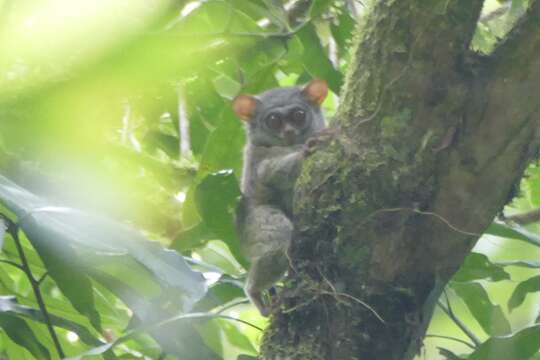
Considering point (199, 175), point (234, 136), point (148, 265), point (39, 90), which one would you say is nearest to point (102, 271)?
point (148, 265)

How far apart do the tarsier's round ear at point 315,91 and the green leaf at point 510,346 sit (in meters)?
2.03

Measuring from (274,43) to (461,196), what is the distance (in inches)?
71.5

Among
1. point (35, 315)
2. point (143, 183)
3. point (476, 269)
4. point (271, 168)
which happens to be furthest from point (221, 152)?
point (35, 315)

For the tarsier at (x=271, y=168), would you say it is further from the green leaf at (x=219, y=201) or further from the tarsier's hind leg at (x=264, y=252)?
the green leaf at (x=219, y=201)

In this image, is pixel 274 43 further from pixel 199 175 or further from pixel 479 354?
pixel 479 354

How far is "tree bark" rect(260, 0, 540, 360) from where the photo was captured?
10.1ft

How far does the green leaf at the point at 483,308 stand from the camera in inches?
155

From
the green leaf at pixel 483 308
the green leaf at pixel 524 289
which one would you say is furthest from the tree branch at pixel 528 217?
the green leaf at pixel 524 289

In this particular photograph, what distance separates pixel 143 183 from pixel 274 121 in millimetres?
985

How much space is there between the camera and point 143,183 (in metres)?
4.59

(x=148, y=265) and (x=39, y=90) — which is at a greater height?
(x=39, y=90)

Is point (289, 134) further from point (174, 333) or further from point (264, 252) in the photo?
point (174, 333)

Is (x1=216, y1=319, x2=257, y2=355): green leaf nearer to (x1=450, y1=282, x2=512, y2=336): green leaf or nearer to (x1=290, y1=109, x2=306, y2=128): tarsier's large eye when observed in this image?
(x1=450, y1=282, x2=512, y2=336): green leaf

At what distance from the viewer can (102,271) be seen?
3.34 m
